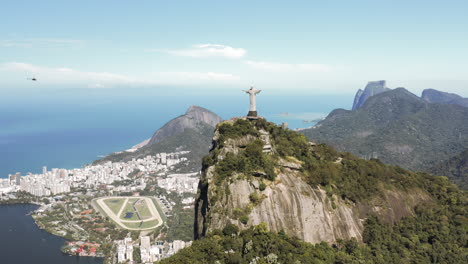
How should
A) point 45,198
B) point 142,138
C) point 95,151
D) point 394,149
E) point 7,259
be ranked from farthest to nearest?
1. point 142,138
2. point 95,151
3. point 394,149
4. point 45,198
5. point 7,259

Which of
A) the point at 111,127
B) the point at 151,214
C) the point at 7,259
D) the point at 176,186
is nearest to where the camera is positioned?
the point at 7,259

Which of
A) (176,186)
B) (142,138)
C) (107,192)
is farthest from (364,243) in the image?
(142,138)

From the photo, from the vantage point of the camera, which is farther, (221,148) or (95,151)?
(95,151)

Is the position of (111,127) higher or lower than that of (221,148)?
lower

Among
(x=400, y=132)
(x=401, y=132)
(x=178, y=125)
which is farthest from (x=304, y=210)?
(x=178, y=125)

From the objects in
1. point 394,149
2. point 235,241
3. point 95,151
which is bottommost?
point 95,151

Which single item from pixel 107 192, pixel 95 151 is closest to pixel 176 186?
pixel 107 192

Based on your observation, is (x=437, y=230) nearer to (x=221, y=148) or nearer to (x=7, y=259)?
(x=221, y=148)

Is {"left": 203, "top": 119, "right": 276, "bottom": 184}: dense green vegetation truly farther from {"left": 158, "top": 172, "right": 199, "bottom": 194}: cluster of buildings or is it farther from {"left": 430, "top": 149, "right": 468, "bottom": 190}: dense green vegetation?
{"left": 158, "top": 172, "right": 199, "bottom": 194}: cluster of buildings
